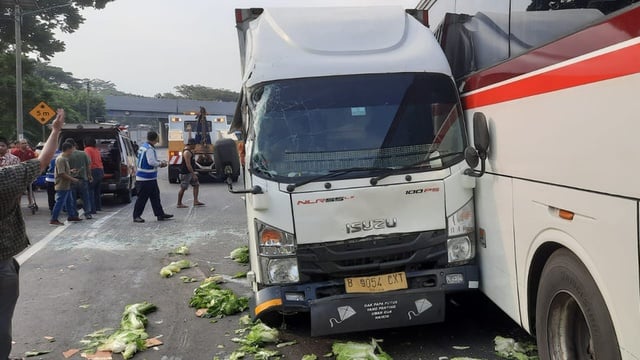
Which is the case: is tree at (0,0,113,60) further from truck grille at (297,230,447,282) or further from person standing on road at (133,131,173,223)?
truck grille at (297,230,447,282)

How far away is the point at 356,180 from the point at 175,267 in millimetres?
3921

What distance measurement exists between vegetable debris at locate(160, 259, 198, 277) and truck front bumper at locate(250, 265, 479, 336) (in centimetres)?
311

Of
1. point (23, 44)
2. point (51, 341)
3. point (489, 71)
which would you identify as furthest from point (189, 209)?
point (23, 44)

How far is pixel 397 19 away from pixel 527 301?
277 centimetres

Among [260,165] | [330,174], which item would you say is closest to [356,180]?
[330,174]

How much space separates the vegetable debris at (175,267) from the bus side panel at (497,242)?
14.0 feet

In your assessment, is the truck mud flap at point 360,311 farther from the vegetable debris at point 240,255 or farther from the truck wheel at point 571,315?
the vegetable debris at point 240,255

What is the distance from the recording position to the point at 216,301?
559 centimetres

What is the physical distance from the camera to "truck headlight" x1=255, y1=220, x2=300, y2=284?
4141mm

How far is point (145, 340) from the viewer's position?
4715 millimetres

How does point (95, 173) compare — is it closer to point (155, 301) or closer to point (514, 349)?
point (155, 301)

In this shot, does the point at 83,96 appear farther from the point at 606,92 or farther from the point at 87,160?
the point at 606,92

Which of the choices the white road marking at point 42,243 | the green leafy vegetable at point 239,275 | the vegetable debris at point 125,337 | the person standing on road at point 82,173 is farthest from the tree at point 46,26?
the vegetable debris at point 125,337

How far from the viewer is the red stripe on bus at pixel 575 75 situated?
2.38 metres
